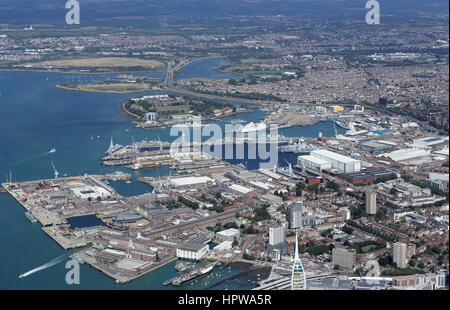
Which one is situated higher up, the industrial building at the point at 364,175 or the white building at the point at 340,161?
the white building at the point at 340,161

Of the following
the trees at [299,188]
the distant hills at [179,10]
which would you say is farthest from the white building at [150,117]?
the distant hills at [179,10]

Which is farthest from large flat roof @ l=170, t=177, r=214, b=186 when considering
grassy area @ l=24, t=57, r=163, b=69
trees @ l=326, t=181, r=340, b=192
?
grassy area @ l=24, t=57, r=163, b=69

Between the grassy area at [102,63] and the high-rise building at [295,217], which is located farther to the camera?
the grassy area at [102,63]

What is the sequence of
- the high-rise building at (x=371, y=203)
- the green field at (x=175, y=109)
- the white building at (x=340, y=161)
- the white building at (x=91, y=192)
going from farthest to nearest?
1. the green field at (x=175, y=109)
2. the white building at (x=340, y=161)
3. the white building at (x=91, y=192)
4. the high-rise building at (x=371, y=203)

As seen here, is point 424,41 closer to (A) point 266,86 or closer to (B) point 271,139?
(A) point 266,86

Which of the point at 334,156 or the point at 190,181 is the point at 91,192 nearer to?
the point at 190,181

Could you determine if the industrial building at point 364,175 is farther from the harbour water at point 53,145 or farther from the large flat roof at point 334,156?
the harbour water at point 53,145
